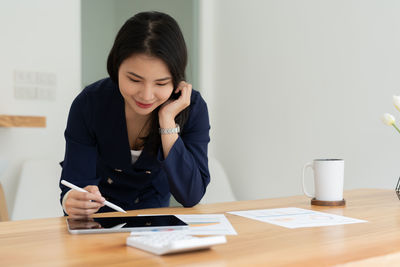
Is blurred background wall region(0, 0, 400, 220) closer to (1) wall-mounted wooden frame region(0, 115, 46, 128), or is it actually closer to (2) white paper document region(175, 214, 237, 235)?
(1) wall-mounted wooden frame region(0, 115, 46, 128)

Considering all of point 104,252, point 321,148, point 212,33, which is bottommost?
point 321,148

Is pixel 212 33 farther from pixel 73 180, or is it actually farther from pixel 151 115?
pixel 73 180

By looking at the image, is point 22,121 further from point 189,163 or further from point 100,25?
point 100,25

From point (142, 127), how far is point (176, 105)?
16 cm

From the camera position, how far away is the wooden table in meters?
0.60

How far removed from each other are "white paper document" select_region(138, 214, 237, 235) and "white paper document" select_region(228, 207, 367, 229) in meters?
0.08

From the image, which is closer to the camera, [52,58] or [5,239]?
[5,239]

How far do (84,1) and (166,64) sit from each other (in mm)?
3783

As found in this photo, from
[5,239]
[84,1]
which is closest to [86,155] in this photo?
[5,239]

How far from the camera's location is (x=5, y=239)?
2.46 feet

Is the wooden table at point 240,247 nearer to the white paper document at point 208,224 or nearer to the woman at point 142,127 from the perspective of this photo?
the white paper document at point 208,224

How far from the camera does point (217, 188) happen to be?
291cm

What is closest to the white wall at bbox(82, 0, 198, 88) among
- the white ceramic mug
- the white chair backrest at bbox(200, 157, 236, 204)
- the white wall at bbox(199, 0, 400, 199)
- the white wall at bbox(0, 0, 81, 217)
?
the white wall at bbox(199, 0, 400, 199)

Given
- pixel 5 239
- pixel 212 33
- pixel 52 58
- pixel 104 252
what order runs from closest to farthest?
pixel 104 252 → pixel 5 239 → pixel 52 58 → pixel 212 33
